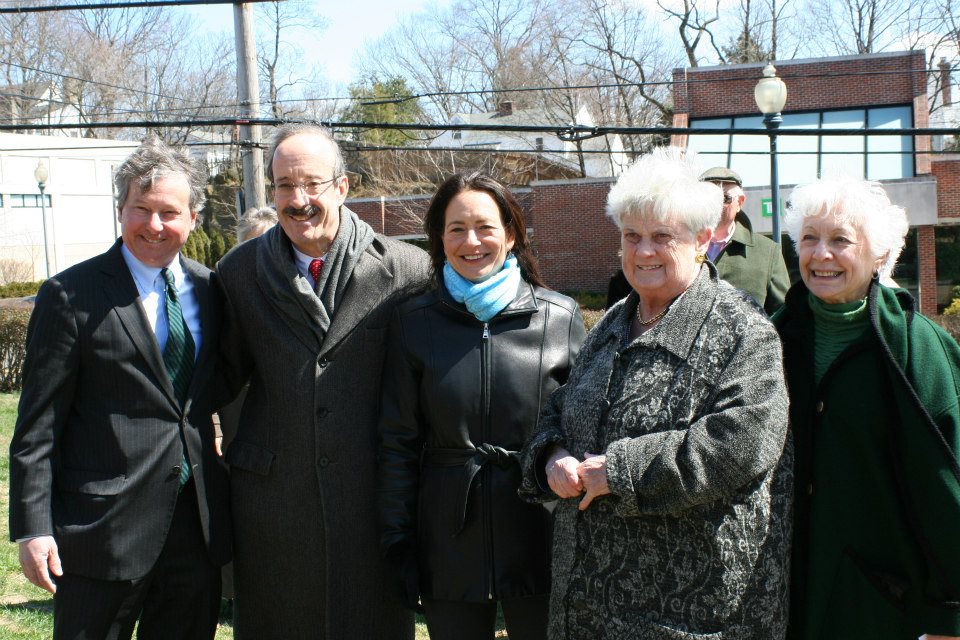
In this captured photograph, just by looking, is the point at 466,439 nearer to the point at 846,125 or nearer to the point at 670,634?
the point at 670,634

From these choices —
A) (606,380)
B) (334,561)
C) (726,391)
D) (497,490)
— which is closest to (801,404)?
→ (726,391)

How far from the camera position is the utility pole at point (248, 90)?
9570 millimetres

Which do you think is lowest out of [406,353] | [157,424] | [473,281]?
[157,424]

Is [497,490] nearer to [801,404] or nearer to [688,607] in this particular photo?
[688,607]

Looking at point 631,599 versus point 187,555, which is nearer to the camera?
point 631,599

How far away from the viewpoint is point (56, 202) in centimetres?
4122

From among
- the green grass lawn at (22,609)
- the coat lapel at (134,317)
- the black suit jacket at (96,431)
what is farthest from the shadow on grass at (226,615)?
the coat lapel at (134,317)

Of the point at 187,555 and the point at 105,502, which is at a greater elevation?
the point at 105,502

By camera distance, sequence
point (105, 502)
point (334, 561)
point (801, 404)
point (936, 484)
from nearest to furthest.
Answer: point (936, 484) → point (801, 404) → point (105, 502) → point (334, 561)

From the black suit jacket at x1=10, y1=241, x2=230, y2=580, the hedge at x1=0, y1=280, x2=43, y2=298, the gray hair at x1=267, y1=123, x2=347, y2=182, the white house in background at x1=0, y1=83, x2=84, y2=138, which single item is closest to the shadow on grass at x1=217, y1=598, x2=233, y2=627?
the black suit jacket at x1=10, y1=241, x2=230, y2=580

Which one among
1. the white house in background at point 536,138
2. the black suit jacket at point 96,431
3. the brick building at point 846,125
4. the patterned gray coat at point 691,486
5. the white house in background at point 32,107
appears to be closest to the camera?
the patterned gray coat at point 691,486

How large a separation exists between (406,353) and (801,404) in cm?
130

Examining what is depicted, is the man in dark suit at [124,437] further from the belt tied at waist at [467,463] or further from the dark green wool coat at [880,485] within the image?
the dark green wool coat at [880,485]

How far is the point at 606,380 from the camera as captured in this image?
2.59 metres
